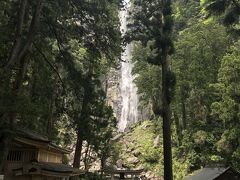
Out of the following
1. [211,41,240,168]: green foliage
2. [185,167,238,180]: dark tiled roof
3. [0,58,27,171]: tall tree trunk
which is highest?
[211,41,240,168]: green foliage

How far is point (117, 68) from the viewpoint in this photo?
15945 millimetres

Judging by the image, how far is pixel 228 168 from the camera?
806 inches

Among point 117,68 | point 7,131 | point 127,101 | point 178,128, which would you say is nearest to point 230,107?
point 117,68

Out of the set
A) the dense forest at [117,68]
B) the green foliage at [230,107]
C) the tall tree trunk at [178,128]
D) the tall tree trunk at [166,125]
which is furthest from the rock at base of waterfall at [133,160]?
the tall tree trunk at [166,125]

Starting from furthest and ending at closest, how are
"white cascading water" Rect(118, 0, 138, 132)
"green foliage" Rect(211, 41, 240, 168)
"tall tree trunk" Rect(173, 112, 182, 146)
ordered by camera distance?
"white cascading water" Rect(118, 0, 138, 132)
"tall tree trunk" Rect(173, 112, 182, 146)
"green foliage" Rect(211, 41, 240, 168)

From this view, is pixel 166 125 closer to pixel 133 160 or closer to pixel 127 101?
pixel 133 160

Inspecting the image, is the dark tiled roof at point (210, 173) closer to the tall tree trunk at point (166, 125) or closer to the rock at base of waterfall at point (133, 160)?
the tall tree trunk at point (166, 125)

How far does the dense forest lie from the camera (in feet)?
37.9

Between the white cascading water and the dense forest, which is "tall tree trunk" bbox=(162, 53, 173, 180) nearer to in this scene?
the dense forest

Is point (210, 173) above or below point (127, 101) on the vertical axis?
below

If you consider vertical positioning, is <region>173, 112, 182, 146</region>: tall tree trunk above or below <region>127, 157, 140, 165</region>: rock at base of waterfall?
above

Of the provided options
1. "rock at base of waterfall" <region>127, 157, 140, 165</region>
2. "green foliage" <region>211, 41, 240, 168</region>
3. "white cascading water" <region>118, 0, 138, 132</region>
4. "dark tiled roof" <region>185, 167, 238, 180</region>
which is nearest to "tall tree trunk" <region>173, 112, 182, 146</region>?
"rock at base of waterfall" <region>127, 157, 140, 165</region>

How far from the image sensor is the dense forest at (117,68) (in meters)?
11.5

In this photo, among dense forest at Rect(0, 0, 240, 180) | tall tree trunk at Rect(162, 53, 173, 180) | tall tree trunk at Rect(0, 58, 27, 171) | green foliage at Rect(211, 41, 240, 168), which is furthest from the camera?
green foliage at Rect(211, 41, 240, 168)
